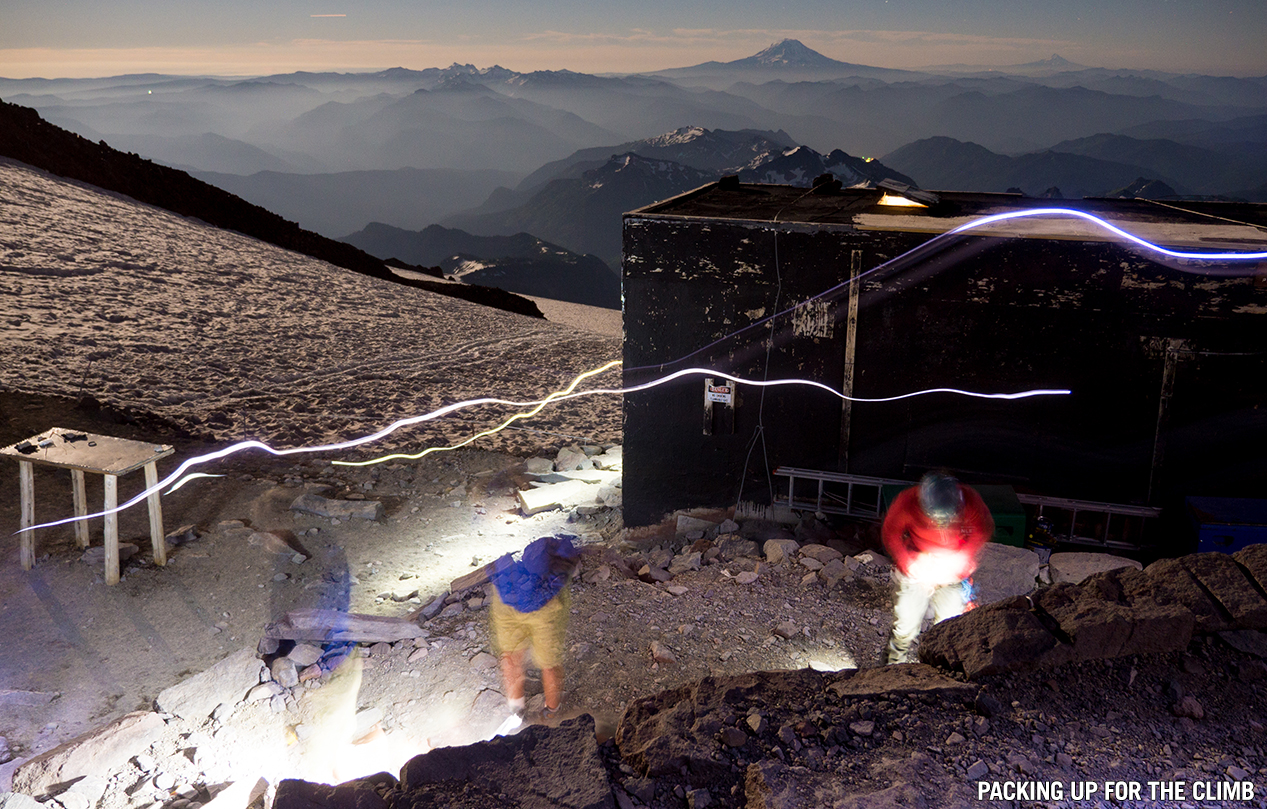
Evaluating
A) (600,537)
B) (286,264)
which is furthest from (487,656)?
(286,264)

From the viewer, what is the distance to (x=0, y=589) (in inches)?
265

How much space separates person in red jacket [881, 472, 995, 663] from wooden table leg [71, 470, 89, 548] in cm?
718

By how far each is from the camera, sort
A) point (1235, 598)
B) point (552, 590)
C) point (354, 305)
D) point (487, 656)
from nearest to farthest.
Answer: point (1235, 598) < point (487, 656) < point (552, 590) < point (354, 305)

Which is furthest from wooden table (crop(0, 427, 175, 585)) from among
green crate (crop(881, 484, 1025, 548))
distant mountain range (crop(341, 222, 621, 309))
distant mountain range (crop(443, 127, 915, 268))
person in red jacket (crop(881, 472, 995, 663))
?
distant mountain range (crop(443, 127, 915, 268))

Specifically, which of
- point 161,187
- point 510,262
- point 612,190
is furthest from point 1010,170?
point 161,187

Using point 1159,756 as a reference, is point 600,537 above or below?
below

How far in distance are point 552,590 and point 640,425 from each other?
8.05ft

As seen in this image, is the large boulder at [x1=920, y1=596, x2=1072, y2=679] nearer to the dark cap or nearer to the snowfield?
the dark cap

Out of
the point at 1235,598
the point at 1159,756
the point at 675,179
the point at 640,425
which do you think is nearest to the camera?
the point at 1159,756

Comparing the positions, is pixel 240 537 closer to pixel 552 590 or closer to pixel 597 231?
pixel 552 590

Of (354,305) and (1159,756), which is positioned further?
(354,305)

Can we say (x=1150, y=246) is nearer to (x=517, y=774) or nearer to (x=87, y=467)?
(x=517, y=774)

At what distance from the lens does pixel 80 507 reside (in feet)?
23.9

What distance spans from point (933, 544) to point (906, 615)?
1079 millimetres
